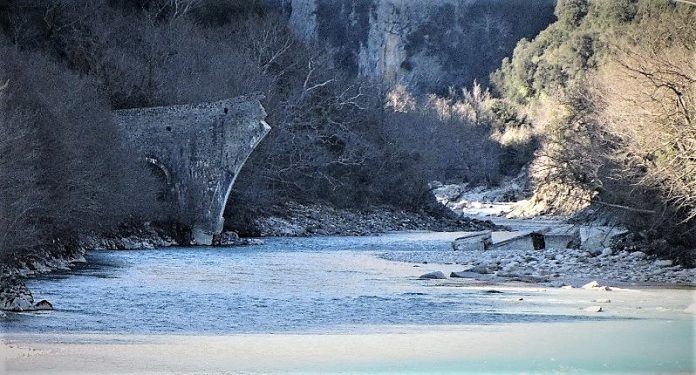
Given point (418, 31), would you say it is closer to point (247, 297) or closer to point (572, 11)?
point (572, 11)

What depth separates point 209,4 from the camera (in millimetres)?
52344

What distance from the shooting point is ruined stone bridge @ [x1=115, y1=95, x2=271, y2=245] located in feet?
113

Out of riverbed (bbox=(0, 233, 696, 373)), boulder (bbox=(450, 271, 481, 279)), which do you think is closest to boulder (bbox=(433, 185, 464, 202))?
boulder (bbox=(450, 271, 481, 279))

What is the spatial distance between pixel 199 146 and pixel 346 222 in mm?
10398

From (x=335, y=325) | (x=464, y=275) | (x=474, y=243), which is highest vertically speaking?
(x=474, y=243)

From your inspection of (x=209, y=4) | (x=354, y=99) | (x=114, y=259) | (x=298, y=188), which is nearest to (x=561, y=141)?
(x=114, y=259)

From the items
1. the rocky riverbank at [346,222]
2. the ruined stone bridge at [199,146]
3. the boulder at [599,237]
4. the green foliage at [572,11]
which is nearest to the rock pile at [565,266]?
the boulder at [599,237]

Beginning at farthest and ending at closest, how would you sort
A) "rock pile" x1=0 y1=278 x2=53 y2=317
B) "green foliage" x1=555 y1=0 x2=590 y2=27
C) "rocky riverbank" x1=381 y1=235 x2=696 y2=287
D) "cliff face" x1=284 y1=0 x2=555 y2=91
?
1. "cliff face" x1=284 y1=0 x2=555 y2=91
2. "green foliage" x1=555 y1=0 x2=590 y2=27
3. "rocky riverbank" x1=381 y1=235 x2=696 y2=287
4. "rock pile" x1=0 y1=278 x2=53 y2=317

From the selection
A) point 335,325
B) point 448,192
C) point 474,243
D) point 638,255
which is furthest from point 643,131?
point 448,192

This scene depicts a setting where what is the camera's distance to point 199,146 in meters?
35.0

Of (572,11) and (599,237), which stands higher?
(572,11)

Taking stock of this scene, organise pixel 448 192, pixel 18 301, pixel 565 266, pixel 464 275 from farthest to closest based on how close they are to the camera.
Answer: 1. pixel 448 192
2. pixel 565 266
3. pixel 464 275
4. pixel 18 301

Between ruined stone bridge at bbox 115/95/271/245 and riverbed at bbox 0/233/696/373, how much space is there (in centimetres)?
1230

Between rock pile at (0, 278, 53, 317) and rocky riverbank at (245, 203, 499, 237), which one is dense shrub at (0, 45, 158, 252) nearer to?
rock pile at (0, 278, 53, 317)
